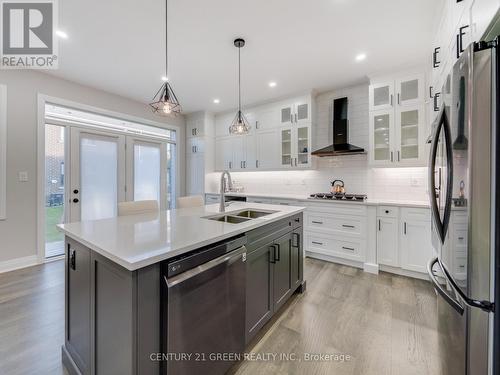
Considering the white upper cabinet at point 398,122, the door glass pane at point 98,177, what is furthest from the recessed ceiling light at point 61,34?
the white upper cabinet at point 398,122

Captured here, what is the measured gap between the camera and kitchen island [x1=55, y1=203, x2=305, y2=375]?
1.01 metres

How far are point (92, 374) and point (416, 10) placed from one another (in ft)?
12.1

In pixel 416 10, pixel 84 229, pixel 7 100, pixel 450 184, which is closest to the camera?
pixel 450 184

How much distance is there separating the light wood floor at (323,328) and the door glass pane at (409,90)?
2.44 metres

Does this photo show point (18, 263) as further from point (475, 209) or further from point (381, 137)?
point (381, 137)

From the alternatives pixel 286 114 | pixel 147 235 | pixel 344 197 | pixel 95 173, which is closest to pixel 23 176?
pixel 95 173

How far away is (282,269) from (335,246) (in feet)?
5.53

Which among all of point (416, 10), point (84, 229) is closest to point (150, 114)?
point (84, 229)

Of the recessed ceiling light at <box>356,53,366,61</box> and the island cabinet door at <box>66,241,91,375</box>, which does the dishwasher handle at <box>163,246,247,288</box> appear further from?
the recessed ceiling light at <box>356,53,366,61</box>

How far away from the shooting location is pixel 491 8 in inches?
39.8

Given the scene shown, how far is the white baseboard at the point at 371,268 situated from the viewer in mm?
3127

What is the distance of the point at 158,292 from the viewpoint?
1062mm

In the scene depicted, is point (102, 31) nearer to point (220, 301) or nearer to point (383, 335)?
point (220, 301)

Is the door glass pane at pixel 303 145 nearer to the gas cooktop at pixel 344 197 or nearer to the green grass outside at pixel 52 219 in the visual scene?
the gas cooktop at pixel 344 197
